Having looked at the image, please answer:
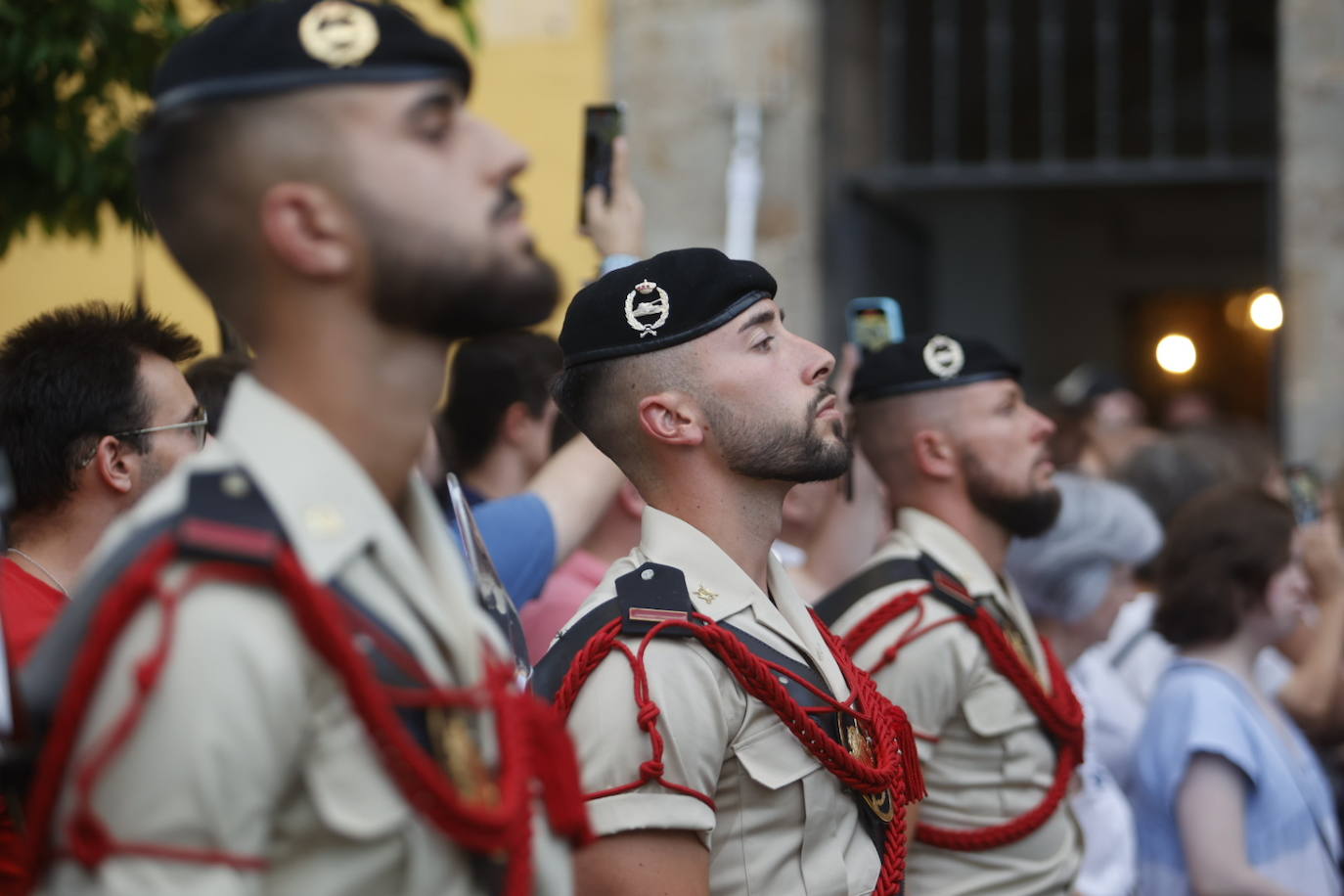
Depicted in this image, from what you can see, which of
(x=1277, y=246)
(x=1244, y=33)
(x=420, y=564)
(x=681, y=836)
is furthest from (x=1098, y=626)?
(x=1244, y=33)

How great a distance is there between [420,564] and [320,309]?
0.26m

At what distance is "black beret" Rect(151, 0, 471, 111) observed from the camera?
59.4 inches

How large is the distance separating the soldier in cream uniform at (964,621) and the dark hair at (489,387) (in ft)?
2.64

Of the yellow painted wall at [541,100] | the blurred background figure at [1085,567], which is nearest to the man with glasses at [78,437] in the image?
the blurred background figure at [1085,567]

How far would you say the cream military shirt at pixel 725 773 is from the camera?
7.34 feet

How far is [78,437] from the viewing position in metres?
2.60

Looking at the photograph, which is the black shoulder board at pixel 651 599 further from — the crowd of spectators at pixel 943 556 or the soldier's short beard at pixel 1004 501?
the soldier's short beard at pixel 1004 501

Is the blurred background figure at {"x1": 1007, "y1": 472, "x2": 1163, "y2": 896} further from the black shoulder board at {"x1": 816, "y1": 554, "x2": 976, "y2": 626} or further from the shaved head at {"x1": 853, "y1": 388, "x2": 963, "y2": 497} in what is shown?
the black shoulder board at {"x1": 816, "y1": 554, "x2": 976, "y2": 626}

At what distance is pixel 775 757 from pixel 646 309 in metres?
0.73

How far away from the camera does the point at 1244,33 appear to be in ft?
33.6

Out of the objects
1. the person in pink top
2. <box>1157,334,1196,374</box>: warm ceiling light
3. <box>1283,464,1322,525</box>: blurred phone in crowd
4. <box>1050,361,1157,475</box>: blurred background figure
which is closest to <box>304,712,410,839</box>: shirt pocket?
the person in pink top

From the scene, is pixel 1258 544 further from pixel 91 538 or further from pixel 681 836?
pixel 91 538

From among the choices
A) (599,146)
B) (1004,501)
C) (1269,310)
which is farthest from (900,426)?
(1269,310)

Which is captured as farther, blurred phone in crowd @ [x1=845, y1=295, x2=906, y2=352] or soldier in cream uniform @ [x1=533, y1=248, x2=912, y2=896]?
blurred phone in crowd @ [x1=845, y1=295, x2=906, y2=352]
